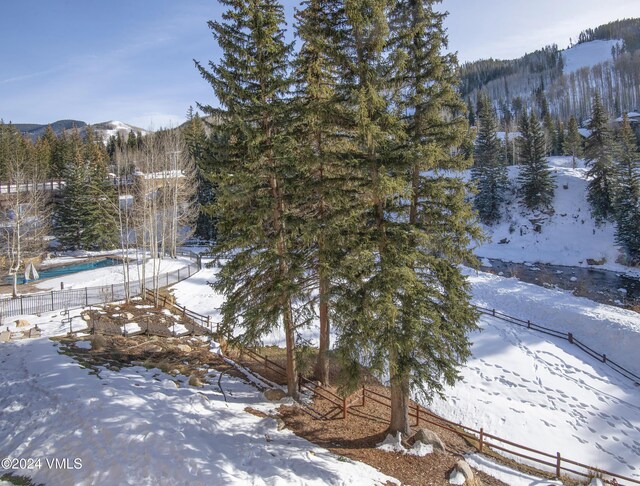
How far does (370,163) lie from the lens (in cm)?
939

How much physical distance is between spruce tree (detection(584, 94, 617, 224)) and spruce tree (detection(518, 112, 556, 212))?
4.57 metres

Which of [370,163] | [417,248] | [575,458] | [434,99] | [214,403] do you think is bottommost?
[575,458]

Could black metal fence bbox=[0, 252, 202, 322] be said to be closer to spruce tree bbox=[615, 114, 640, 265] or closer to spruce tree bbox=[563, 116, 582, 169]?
spruce tree bbox=[615, 114, 640, 265]

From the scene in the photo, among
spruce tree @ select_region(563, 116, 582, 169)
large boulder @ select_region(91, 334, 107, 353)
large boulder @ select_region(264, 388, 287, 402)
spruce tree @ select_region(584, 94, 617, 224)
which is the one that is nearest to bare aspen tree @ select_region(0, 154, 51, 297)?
large boulder @ select_region(91, 334, 107, 353)

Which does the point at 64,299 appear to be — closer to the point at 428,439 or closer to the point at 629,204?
the point at 428,439

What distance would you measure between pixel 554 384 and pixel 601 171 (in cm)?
3911

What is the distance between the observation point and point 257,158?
10.9m

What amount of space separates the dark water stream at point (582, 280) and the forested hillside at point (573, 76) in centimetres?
8884

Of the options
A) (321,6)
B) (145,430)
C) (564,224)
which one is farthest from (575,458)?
(564,224)

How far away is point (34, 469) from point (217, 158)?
8.59 meters

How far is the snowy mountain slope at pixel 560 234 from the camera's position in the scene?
1638 inches

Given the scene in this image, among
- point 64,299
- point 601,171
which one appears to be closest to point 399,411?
point 64,299

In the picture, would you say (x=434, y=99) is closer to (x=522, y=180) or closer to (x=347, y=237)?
(x=347, y=237)

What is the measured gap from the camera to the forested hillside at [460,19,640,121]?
117062 mm
